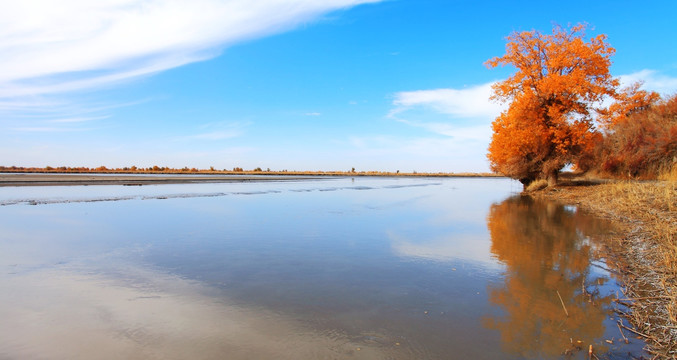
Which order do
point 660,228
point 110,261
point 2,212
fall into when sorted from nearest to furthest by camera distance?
point 110,261
point 660,228
point 2,212

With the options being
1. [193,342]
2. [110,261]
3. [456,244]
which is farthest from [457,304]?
[110,261]

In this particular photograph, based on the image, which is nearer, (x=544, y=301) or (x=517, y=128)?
(x=544, y=301)

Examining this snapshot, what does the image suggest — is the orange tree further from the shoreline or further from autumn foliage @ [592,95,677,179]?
the shoreline

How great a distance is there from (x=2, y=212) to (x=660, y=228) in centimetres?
2000

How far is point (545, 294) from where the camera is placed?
5234 mm

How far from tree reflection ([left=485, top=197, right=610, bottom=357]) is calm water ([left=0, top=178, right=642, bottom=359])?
2 cm

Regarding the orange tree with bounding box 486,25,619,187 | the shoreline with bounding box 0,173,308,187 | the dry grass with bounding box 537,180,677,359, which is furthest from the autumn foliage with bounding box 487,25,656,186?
the shoreline with bounding box 0,173,308,187

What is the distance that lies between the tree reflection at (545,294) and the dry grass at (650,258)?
0.45 metres

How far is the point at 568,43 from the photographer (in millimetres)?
22844

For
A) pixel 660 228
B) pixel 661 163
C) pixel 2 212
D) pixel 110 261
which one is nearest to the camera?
pixel 110 261

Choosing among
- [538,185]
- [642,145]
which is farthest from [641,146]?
[538,185]

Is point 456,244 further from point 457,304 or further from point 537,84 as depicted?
point 537,84

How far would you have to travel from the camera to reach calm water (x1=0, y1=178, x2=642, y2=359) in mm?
3684

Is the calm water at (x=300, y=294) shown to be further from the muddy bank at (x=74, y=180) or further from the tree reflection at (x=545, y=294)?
the muddy bank at (x=74, y=180)
